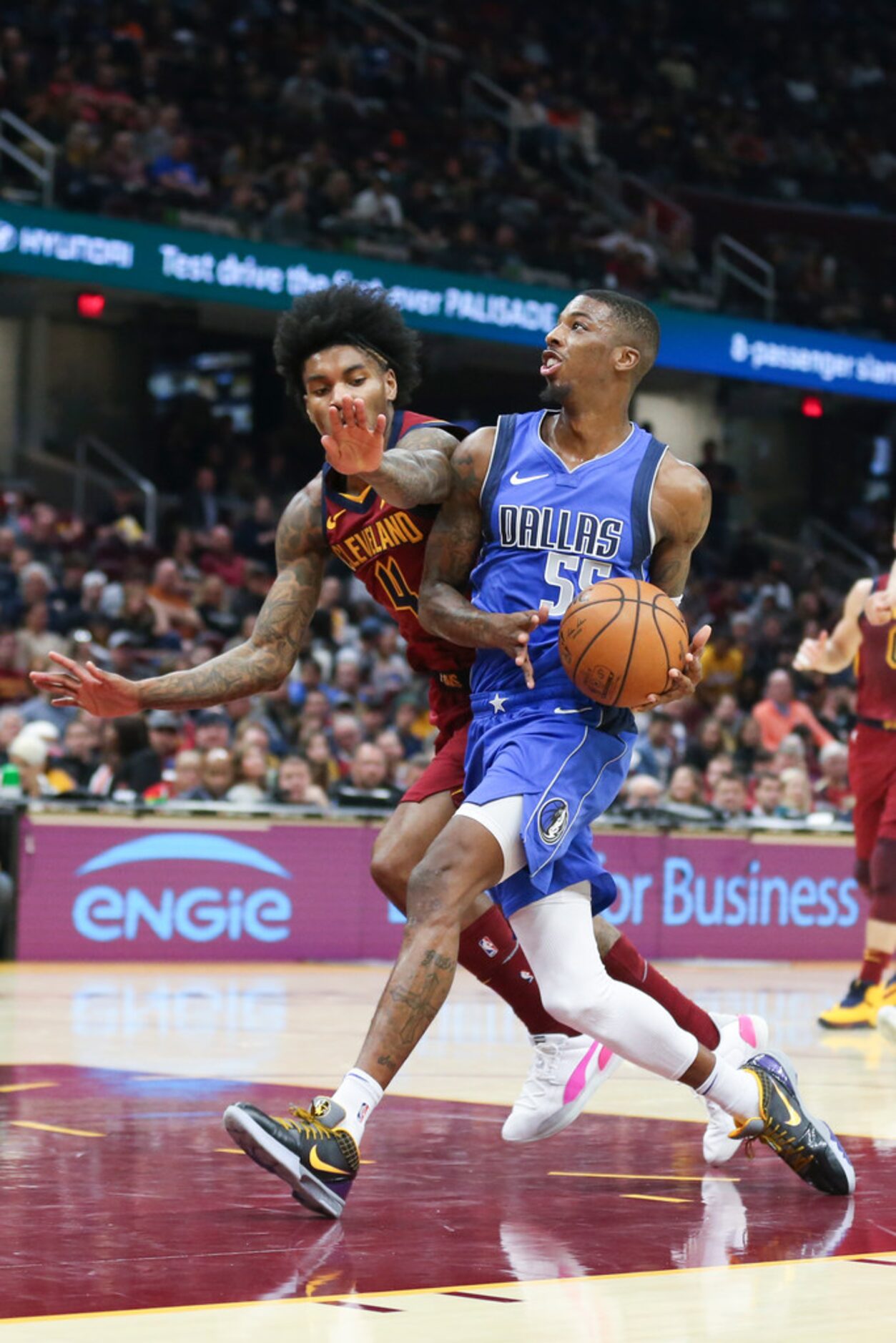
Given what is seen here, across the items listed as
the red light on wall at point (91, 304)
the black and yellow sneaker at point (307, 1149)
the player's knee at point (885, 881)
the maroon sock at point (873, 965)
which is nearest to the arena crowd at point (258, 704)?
the red light on wall at point (91, 304)

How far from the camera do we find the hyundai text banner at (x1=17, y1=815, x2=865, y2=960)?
1284 centimetres

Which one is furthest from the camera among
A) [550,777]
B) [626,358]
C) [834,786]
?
[834,786]

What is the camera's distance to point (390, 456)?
500 centimetres

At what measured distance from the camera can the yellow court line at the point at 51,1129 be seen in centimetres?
582

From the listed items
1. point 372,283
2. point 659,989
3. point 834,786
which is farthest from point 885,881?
point 372,283

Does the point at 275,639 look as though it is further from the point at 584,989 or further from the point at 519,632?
the point at 584,989

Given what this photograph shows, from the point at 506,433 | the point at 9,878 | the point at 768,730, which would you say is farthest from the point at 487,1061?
the point at 768,730

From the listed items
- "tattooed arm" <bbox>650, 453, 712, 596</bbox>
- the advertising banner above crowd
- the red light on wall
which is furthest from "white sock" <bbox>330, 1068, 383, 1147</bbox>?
the red light on wall

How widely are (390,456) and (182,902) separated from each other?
28.4ft

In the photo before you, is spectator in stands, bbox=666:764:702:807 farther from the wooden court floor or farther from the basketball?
the basketball

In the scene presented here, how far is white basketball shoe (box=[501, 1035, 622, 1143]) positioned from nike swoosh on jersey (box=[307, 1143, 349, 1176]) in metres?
1.00

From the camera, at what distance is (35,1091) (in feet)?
22.2

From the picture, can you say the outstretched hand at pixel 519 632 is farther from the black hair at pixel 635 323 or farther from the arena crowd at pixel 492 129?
the arena crowd at pixel 492 129

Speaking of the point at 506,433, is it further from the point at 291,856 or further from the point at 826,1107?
the point at 291,856
